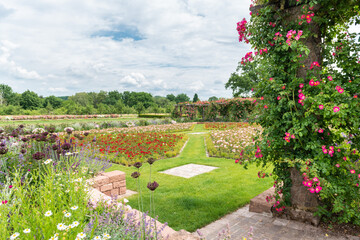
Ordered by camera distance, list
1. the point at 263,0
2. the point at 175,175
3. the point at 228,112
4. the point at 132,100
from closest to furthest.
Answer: the point at 263,0 → the point at 175,175 → the point at 228,112 → the point at 132,100

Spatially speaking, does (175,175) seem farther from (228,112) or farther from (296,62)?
(228,112)

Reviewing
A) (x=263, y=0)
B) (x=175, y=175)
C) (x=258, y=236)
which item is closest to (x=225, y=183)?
(x=175, y=175)

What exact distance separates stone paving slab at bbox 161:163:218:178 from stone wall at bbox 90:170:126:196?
1489 mm

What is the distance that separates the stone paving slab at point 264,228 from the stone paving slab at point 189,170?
196 cm

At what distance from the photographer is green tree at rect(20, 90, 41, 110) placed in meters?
44.7

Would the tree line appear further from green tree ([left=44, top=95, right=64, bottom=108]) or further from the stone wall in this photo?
the stone wall

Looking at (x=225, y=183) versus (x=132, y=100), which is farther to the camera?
(x=132, y=100)

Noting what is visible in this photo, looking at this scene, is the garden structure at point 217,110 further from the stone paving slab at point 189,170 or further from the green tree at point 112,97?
the green tree at point 112,97

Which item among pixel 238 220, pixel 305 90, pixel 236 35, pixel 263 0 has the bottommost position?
pixel 238 220

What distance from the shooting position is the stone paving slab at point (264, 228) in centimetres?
234

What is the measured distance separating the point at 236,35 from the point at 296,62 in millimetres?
992

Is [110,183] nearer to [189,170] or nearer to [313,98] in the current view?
[189,170]

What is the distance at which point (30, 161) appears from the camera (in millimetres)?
3248

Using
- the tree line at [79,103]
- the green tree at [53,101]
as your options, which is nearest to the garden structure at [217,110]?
the tree line at [79,103]
